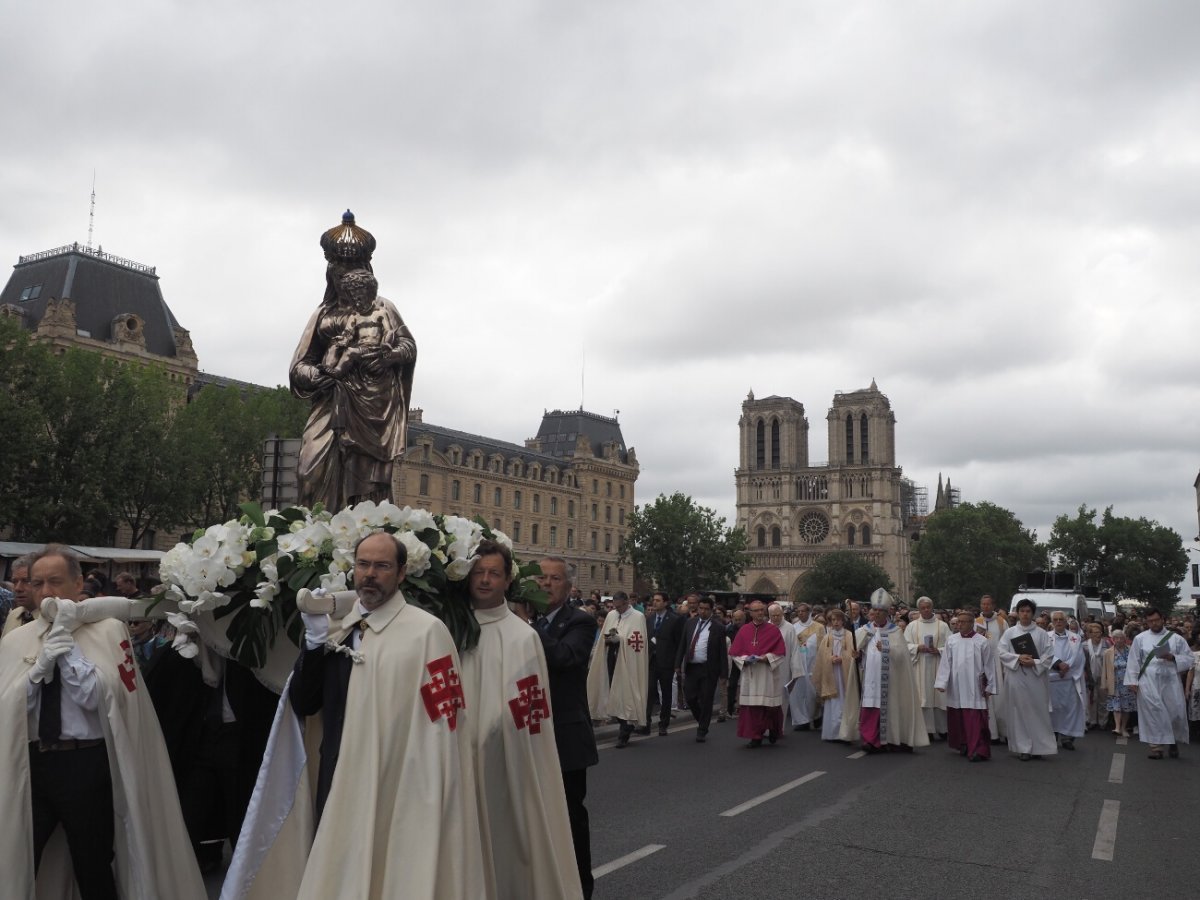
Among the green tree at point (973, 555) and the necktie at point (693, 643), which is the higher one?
the green tree at point (973, 555)

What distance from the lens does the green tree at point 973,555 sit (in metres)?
106

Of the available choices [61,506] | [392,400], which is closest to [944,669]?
[392,400]

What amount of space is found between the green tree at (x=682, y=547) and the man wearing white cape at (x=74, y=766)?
260 ft

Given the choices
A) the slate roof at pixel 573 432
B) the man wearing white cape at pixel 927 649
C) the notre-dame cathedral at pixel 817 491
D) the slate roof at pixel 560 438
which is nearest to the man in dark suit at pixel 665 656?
the man wearing white cape at pixel 927 649

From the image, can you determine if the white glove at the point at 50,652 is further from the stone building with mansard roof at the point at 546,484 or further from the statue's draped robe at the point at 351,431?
the stone building with mansard roof at the point at 546,484

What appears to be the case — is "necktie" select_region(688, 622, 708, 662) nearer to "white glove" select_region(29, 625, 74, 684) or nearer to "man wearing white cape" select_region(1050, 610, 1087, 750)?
"man wearing white cape" select_region(1050, 610, 1087, 750)

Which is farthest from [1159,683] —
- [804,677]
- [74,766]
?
[74,766]

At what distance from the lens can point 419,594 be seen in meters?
5.30

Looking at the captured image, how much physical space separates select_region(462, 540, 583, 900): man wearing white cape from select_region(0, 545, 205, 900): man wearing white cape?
1428 mm

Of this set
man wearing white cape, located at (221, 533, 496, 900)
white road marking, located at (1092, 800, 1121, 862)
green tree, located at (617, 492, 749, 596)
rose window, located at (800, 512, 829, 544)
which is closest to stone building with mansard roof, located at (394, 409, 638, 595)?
green tree, located at (617, 492, 749, 596)

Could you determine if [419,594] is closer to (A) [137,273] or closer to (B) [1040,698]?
(B) [1040,698]

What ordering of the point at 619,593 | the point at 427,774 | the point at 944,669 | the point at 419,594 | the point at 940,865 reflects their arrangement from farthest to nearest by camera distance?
the point at 619,593, the point at 944,669, the point at 940,865, the point at 419,594, the point at 427,774

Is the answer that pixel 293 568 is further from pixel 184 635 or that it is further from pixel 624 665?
pixel 624 665

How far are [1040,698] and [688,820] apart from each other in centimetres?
785
